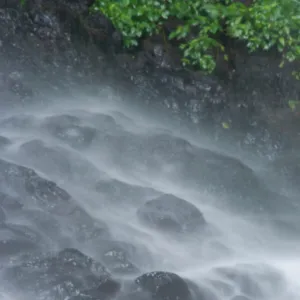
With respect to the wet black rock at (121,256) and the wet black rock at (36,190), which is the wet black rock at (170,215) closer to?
the wet black rock at (121,256)

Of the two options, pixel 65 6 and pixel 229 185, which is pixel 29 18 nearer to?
pixel 65 6

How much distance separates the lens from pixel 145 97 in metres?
7.50

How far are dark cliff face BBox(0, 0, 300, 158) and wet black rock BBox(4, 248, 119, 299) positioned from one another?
3.48 metres

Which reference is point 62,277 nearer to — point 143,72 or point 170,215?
point 170,215

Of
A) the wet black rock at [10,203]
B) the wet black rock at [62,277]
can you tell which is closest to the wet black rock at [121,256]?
the wet black rock at [62,277]

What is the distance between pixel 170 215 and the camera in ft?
17.1

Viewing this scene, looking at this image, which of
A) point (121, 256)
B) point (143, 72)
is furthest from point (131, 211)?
point (143, 72)

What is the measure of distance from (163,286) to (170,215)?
128 cm

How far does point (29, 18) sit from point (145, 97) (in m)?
1.90

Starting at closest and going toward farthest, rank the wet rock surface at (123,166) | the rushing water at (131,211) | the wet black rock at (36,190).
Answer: the rushing water at (131,211) < the wet rock surface at (123,166) < the wet black rock at (36,190)

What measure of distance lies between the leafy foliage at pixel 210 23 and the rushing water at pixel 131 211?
1042 millimetres

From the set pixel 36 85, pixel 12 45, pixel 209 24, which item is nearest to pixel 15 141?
pixel 36 85

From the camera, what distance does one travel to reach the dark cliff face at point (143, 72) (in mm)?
7227

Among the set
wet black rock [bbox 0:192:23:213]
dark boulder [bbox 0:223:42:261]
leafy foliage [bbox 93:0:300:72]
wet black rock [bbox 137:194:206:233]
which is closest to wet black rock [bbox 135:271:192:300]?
dark boulder [bbox 0:223:42:261]
